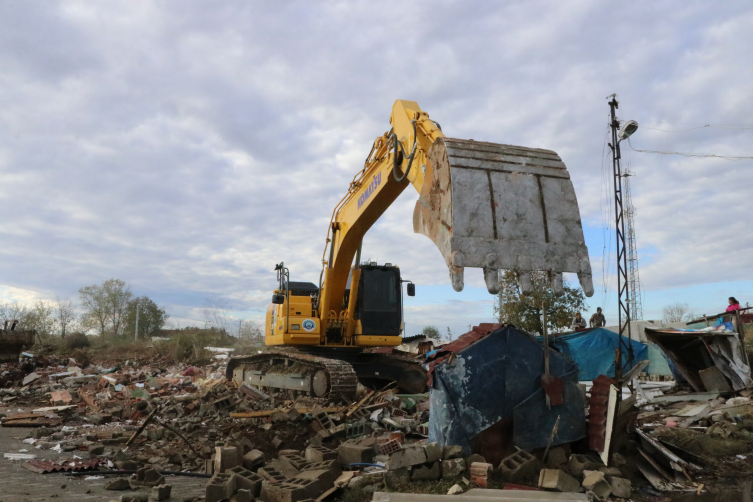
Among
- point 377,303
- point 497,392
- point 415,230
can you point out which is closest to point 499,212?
point 415,230

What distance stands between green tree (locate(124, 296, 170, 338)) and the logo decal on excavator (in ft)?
96.6

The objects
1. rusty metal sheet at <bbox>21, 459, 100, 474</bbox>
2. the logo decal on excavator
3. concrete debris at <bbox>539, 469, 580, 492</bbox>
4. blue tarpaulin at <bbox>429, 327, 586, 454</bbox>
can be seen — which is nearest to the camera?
concrete debris at <bbox>539, 469, 580, 492</bbox>

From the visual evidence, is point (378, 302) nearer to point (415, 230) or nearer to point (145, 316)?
point (415, 230)

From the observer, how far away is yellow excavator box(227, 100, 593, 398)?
455 cm

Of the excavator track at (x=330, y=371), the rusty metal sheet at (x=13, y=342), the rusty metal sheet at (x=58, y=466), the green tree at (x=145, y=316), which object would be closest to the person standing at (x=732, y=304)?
the excavator track at (x=330, y=371)

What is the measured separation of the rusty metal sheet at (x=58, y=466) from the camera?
19.9ft

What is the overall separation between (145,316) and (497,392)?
33522 millimetres

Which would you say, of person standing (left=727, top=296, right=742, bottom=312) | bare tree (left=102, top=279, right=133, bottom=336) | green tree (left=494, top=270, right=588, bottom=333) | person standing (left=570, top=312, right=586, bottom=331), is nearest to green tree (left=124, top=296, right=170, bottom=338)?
bare tree (left=102, top=279, right=133, bottom=336)

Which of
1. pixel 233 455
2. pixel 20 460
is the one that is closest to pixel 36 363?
pixel 20 460

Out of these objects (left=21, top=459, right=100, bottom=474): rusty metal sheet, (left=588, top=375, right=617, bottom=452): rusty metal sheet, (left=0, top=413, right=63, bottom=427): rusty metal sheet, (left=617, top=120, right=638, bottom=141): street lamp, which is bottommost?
(left=21, top=459, right=100, bottom=474): rusty metal sheet

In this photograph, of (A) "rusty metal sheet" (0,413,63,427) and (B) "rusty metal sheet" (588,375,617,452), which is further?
(A) "rusty metal sheet" (0,413,63,427)

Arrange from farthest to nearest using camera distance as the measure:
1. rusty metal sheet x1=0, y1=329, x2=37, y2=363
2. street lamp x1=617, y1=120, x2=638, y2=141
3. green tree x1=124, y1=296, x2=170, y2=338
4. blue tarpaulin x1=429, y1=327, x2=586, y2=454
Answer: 1. green tree x1=124, y1=296, x2=170, y2=338
2. rusty metal sheet x1=0, y1=329, x2=37, y2=363
3. street lamp x1=617, y1=120, x2=638, y2=141
4. blue tarpaulin x1=429, y1=327, x2=586, y2=454

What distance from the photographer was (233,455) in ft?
18.8

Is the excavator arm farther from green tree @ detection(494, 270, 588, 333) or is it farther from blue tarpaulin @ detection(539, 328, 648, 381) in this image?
green tree @ detection(494, 270, 588, 333)
